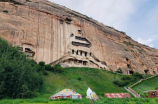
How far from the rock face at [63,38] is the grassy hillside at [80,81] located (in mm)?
3865

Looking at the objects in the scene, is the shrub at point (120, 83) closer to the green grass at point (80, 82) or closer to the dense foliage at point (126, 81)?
the dense foliage at point (126, 81)

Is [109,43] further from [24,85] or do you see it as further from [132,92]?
[24,85]

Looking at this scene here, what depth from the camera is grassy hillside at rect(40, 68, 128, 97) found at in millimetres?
21650

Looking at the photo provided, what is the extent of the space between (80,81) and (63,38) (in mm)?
11389

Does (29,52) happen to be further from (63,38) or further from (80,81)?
(80,81)

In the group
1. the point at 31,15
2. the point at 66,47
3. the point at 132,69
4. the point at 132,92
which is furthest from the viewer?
the point at 132,69

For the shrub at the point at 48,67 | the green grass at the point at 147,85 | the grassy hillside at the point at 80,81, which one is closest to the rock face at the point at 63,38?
the shrub at the point at 48,67

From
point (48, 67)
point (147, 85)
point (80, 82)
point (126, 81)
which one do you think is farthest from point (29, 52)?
point (147, 85)

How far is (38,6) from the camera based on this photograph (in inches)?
1292

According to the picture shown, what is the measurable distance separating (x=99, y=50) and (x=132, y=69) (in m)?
11.1

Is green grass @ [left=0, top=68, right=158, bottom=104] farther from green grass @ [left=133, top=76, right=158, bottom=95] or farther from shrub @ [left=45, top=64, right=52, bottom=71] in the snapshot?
shrub @ [left=45, top=64, right=52, bottom=71]

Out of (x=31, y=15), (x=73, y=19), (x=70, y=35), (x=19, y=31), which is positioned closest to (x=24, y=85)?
(x=19, y=31)

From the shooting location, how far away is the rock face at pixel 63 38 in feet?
89.1

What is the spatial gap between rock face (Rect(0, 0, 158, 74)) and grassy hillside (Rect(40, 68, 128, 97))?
12.7 ft
